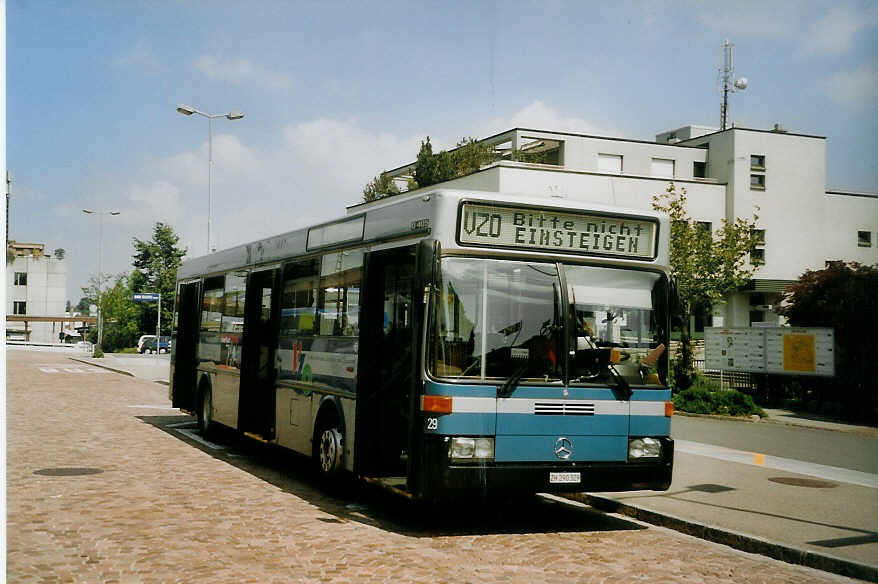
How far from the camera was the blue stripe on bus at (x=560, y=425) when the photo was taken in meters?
8.44

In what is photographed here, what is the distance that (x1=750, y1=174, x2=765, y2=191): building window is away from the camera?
5000 centimetres

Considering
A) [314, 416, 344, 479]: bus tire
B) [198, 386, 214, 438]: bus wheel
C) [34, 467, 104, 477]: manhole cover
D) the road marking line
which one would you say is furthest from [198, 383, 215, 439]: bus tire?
the road marking line

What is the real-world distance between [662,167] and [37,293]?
93.1 metres

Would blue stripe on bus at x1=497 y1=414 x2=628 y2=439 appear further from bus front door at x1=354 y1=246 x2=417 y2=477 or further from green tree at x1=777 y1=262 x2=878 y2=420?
green tree at x1=777 y1=262 x2=878 y2=420

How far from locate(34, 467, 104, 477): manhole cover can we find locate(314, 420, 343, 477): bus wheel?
310 centimetres

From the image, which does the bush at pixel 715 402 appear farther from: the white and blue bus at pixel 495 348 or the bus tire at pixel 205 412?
the white and blue bus at pixel 495 348

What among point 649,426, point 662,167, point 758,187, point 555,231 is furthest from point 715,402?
point 662,167

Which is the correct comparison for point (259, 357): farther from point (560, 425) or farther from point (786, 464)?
point (786, 464)

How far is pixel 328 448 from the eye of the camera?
412 inches

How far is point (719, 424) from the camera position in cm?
1991

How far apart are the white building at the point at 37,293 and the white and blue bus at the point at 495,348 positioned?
384ft

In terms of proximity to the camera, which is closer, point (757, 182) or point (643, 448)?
point (643, 448)

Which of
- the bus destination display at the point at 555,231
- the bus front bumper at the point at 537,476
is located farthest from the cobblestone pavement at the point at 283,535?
the bus destination display at the point at 555,231

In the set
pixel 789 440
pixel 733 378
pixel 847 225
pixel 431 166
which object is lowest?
pixel 789 440
